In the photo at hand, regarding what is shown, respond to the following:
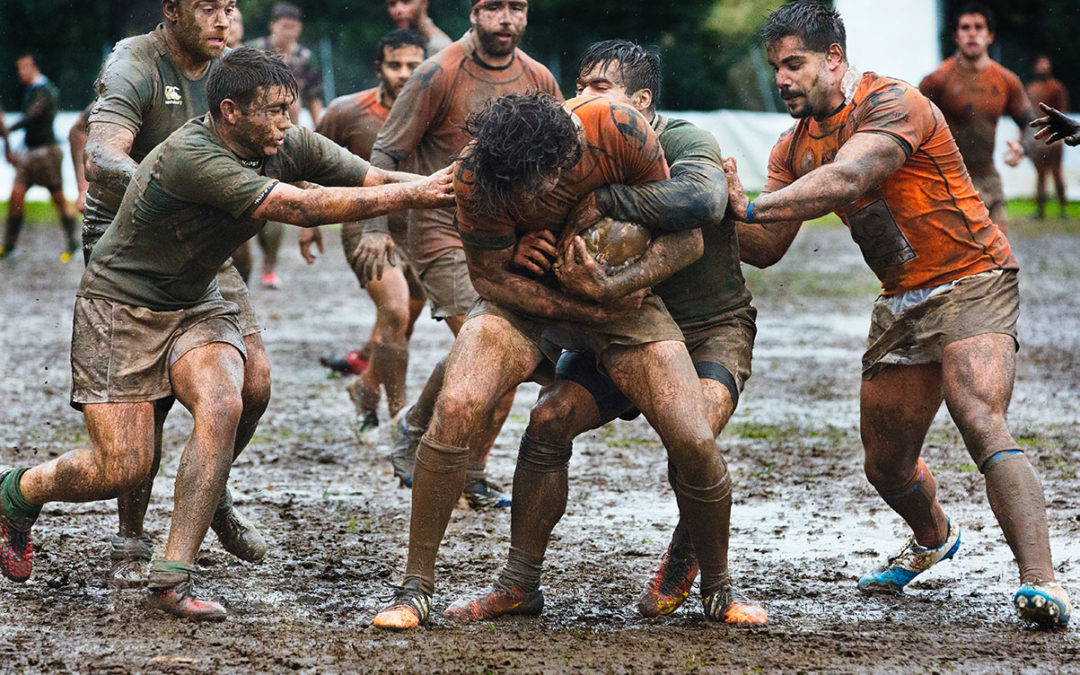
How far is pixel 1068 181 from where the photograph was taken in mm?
23594

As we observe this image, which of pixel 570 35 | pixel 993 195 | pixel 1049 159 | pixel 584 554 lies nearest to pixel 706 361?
pixel 584 554

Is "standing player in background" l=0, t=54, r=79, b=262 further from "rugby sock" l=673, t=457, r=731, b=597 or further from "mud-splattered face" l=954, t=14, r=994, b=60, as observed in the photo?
"rugby sock" l=673, t=457, r=731, b=597

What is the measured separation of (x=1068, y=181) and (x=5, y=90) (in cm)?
1908

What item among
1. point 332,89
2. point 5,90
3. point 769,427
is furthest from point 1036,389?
point 5,90

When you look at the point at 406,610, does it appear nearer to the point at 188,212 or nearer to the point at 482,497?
the point at 188,212

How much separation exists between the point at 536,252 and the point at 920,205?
1434 millimetres

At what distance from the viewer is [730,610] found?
4840mm

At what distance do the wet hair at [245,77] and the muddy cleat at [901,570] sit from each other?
2742 mm

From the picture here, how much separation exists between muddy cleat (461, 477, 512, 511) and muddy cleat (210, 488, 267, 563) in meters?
1.40

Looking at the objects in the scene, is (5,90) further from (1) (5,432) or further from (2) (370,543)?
(2) (370,543)

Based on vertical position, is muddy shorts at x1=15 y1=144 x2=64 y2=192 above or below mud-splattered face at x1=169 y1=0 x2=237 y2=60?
below

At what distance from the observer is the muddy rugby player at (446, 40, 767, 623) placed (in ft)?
15.3

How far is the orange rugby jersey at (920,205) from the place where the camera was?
16.7 feet

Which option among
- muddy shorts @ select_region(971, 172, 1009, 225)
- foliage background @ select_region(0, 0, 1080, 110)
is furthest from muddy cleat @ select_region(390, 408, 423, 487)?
foliage background @ select_region(0, 0, 1080, 110)
